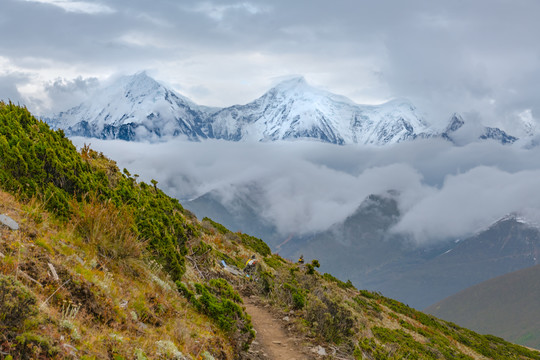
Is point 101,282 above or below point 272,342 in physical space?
above

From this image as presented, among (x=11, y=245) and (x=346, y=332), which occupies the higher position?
(x=11, y=245)

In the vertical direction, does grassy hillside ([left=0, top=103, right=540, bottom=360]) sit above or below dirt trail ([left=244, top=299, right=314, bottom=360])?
above

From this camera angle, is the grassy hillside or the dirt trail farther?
the dirt trail

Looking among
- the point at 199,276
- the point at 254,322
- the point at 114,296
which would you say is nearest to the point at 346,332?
the point at 254,322

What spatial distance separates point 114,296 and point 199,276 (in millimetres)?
7533

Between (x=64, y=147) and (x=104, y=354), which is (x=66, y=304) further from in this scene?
(x=64, y=147)

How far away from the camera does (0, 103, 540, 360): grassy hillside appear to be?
5715 millimetres

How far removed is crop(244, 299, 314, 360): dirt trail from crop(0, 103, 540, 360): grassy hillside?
378 millimetres

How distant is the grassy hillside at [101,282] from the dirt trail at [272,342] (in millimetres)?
378

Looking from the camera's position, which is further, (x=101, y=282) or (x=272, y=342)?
(x=272, y=342)

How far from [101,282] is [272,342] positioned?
234 inches

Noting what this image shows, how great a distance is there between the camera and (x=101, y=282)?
24.4 feet

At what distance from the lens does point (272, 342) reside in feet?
38.4

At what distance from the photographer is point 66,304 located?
645 cm
